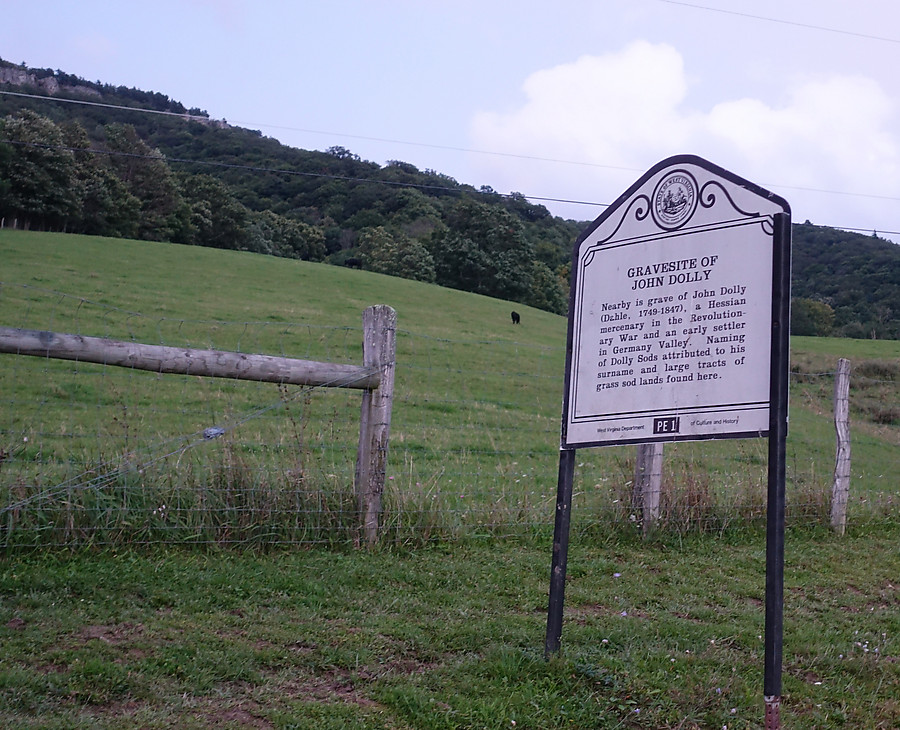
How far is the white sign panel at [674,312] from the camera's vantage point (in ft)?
14.3

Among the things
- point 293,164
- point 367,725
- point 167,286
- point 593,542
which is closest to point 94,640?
point 367,725

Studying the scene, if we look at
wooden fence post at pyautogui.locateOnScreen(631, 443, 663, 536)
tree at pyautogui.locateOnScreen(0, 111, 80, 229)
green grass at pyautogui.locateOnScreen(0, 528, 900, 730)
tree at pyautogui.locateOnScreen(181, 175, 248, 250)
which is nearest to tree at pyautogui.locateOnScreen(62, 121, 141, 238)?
tree at pyautogui.locateOnScreen(0, 111, 80, 229)

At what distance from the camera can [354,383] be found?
7098 mm

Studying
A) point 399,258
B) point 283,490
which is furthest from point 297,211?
point 283,490

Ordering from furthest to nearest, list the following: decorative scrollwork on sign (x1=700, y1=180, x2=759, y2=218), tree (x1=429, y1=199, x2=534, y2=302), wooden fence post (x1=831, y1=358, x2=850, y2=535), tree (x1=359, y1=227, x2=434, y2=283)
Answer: tree (x1=429, y1=199, x2=534, y2=302) < tree (x1=359, y1=227, x2=434, y2=283) < wooden fence post (x1=831, y1=358, x2=850, y2=535) < decorative scrollwork on sign (x1=700, y1=180, x2=759, y2=218)

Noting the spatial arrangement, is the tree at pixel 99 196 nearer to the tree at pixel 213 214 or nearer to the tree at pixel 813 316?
the tree at pixel 213 214

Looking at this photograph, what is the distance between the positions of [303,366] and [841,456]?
584cm

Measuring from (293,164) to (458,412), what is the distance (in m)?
39.2

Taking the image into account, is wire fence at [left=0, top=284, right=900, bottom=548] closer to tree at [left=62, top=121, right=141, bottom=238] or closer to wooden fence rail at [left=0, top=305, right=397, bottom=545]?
wooden fence rail at [left=0, top=305, right=397, bottom=545]

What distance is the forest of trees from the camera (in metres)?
41.8

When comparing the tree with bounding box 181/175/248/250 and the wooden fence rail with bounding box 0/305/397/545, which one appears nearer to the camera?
the wooden fence rail with bounding box 0/305/397/545

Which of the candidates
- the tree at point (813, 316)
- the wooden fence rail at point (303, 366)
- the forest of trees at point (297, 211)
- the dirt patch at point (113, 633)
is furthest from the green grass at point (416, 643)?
the tree at point (813, 316)

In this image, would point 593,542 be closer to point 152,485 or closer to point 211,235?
point 152,485

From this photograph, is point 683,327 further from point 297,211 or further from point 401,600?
point 297,211
